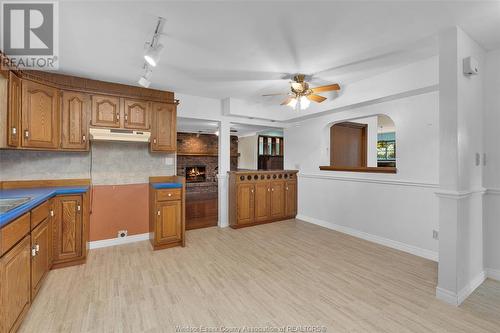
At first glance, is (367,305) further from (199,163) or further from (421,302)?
(199,163)

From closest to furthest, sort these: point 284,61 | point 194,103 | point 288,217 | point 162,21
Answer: point 162,21, point 284,61, point 194,103, point 288,217

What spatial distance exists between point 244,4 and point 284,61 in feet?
3.51

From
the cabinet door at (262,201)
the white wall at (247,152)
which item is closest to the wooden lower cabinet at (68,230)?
the cabinet door at (262,201)

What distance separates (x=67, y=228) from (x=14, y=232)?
1245mm

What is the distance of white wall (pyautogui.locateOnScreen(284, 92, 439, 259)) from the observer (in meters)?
3.03

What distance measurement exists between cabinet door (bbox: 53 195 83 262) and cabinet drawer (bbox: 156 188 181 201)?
0.92 metres

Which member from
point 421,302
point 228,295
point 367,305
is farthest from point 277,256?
point 421,302

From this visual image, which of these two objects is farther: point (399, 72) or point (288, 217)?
point (288, 217)

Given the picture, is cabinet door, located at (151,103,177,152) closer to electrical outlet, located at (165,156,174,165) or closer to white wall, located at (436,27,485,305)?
electrical outlet, located at (165,156,174,165)

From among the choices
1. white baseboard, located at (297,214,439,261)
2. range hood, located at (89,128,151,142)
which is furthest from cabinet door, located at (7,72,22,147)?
white baseboard, located at (297,214,439,261)

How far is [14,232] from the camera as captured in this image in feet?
5.34

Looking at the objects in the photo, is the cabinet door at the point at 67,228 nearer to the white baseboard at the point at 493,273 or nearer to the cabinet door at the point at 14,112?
the cabinet door at the point at 14,112

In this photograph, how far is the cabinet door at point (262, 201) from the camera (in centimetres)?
462

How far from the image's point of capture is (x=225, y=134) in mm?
4602
